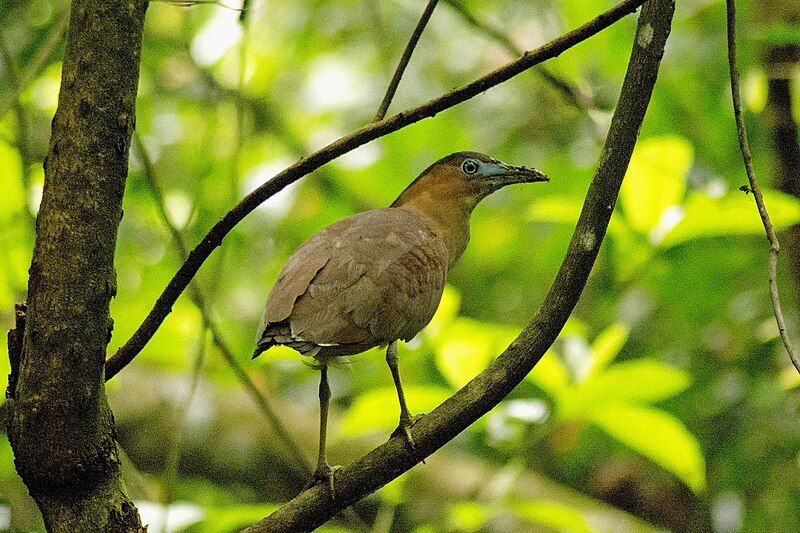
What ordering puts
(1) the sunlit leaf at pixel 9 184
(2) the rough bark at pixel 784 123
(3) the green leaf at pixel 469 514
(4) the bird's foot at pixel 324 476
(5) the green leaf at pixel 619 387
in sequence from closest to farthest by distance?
(4) the bird's foot at pixel 324 476 → (3) the green leaf at pixel 469 514 → (5) the green leaf at pixel 619 387 → (1) the sunlit leaf at pixel 9 184 → (2) the rough bark at pixel 784 123

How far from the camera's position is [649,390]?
2.95m

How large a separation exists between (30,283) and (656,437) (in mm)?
1936

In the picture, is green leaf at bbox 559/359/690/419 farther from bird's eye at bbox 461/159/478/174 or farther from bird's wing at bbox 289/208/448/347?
bird's eye at bbox 461/159/478/174

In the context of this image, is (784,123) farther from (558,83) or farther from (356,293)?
(356,293)

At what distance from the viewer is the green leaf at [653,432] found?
9.57 feet

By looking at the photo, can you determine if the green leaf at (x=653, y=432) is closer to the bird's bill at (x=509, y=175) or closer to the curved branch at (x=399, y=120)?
the bird's bill at (x=509, y=175)

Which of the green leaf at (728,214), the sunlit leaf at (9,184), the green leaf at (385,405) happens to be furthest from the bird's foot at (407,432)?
the sunlit leaf at (9,184)

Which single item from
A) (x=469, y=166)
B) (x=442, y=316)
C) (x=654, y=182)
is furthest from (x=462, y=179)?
(x=654, y=182)

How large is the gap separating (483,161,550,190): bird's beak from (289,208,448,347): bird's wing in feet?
1.81

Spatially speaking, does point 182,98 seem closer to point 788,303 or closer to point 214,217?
point 214,217

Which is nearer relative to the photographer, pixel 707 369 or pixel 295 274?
pixel 295 274

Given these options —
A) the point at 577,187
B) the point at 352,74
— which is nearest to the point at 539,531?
the point at 577,187

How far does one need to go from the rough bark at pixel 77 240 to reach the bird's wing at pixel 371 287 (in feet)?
2.35

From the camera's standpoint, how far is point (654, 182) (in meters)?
3.39
